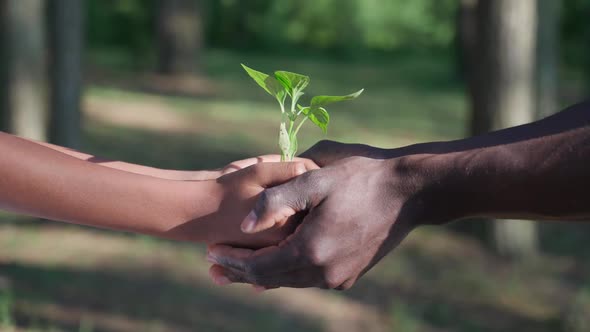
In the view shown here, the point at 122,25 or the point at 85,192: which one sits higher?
the point at 85,192

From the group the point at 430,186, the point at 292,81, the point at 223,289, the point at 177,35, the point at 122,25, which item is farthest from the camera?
the point at 122,25

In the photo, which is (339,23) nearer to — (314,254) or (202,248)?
(202,248)

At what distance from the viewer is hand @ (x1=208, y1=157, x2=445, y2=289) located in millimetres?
1917

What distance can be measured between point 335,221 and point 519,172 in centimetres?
48

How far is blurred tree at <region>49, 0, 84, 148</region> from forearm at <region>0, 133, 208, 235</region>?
13.5 ft

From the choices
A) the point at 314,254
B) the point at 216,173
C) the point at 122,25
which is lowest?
the point at 122,25

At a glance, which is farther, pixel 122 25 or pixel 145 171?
pixel 122 25

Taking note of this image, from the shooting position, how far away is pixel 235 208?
199 cm

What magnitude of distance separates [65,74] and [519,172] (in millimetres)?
4849

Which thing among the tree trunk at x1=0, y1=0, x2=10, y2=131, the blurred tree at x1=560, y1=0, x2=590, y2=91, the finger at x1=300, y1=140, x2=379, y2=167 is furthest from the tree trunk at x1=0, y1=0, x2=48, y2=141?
the blurred tree at x1=560, y1=0, x2=590, y2=91

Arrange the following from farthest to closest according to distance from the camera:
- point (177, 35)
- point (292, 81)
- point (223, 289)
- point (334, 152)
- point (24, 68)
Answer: point (177, 35), point (24, 68), point (223, 289), point (334, 152), point (292, 81)

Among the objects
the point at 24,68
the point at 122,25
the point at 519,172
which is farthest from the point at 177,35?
the point at 519,172

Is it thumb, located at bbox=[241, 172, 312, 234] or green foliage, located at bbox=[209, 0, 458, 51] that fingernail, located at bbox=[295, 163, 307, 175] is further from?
green foliage, located at bbox=[209, 0, 458, 51]

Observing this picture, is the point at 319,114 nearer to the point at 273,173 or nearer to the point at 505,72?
the point at 273,173
